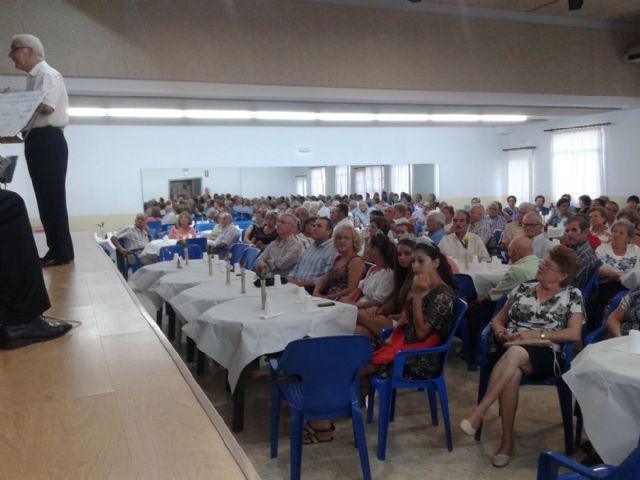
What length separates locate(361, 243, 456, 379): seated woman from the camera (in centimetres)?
338

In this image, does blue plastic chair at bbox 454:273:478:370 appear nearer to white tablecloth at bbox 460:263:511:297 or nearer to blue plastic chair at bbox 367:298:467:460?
white tablecloth at bbox 460:263:511:297

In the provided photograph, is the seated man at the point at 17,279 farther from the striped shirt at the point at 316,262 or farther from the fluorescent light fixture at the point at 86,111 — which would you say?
the fluorescent light fixture at the point at 86,111

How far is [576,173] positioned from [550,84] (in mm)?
6059

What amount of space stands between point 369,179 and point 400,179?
3.06ft

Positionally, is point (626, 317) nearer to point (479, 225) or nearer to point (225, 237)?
point (479, 225)

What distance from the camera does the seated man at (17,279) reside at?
6.91 feet

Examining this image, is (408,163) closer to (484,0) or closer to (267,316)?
(484,0)

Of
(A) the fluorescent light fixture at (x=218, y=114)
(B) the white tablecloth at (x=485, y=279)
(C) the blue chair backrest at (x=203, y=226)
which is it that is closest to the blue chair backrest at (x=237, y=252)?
(A) the fluorescent light fixture at (x=218, y=114)

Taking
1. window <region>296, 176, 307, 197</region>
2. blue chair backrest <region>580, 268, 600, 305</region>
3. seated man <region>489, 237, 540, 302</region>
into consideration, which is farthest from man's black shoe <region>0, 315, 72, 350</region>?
window <region>296, 176, 307, 197</region>

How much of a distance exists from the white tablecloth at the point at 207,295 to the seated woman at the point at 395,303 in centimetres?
62

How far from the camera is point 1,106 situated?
8.67 feet

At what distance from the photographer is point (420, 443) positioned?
3.43 meters

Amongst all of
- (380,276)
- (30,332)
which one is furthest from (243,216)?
(30,332)

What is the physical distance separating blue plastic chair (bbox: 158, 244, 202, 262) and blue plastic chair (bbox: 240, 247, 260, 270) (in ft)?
3.60
